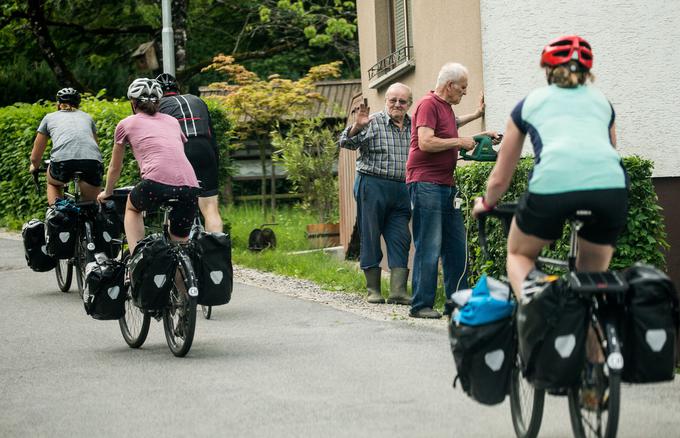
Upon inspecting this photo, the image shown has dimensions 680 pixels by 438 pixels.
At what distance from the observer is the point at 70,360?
826cm

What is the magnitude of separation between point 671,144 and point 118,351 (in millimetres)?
5334

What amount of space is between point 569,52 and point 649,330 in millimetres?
1238

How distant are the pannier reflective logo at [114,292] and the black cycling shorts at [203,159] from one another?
1.91 metres

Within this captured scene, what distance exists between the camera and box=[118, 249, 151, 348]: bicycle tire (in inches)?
336

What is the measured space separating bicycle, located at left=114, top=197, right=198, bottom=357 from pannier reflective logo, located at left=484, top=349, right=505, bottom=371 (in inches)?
122

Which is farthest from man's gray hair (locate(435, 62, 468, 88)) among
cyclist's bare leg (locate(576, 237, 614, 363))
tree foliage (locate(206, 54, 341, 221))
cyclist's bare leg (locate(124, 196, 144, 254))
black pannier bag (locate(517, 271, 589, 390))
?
tree foliage (locate(206, 54, 341, 221))

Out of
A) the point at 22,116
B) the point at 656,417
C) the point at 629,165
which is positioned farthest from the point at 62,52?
the point at 656,417

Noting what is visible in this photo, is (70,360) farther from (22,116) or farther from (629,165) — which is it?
(22,116)

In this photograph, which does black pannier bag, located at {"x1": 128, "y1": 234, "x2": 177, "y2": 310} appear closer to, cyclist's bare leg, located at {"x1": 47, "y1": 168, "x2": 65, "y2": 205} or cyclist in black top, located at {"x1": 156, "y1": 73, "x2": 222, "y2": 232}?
cyclist in black top, located at {"x1": 156, "y1": 73, "x2": 222, "y2": 232}

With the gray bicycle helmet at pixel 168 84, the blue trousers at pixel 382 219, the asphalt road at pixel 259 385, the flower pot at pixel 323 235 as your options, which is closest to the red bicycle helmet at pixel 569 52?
the asphalt road at pixel 259 385

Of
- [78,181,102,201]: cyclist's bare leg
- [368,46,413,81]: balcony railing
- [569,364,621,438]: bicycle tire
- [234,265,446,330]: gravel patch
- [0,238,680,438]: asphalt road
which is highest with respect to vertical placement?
[368,46,413,81]: balcony railing

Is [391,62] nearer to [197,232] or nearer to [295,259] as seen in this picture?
A: [295,259]

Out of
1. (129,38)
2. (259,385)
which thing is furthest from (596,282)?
(129,38)

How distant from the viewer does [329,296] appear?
37.1 feet
